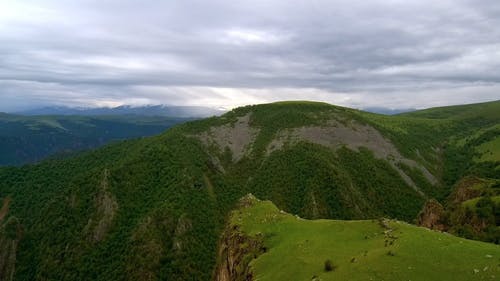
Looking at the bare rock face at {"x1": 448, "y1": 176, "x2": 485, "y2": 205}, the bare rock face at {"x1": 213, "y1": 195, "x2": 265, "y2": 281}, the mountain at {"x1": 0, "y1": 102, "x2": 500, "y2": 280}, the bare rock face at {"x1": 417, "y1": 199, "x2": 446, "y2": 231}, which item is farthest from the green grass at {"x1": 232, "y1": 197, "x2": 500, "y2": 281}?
the mountain at {"x1": 0, "y1": 102, "x2": 500, "y2": 280}

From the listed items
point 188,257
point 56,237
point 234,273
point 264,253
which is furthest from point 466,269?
point 56,237

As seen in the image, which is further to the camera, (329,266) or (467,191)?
(467,191)

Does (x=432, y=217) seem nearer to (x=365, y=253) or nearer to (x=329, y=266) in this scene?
(x=365, y=253)

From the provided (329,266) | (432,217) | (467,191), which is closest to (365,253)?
(329,266)

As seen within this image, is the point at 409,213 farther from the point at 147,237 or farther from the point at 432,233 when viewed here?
the point at 432,233

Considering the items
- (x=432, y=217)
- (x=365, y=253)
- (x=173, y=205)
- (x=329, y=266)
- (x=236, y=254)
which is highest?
(x=365, y=253)

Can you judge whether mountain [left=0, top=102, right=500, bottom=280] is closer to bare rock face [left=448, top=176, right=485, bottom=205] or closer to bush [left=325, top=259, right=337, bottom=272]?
bare rock face [left=448, top=176, right=485, bottom=205]
